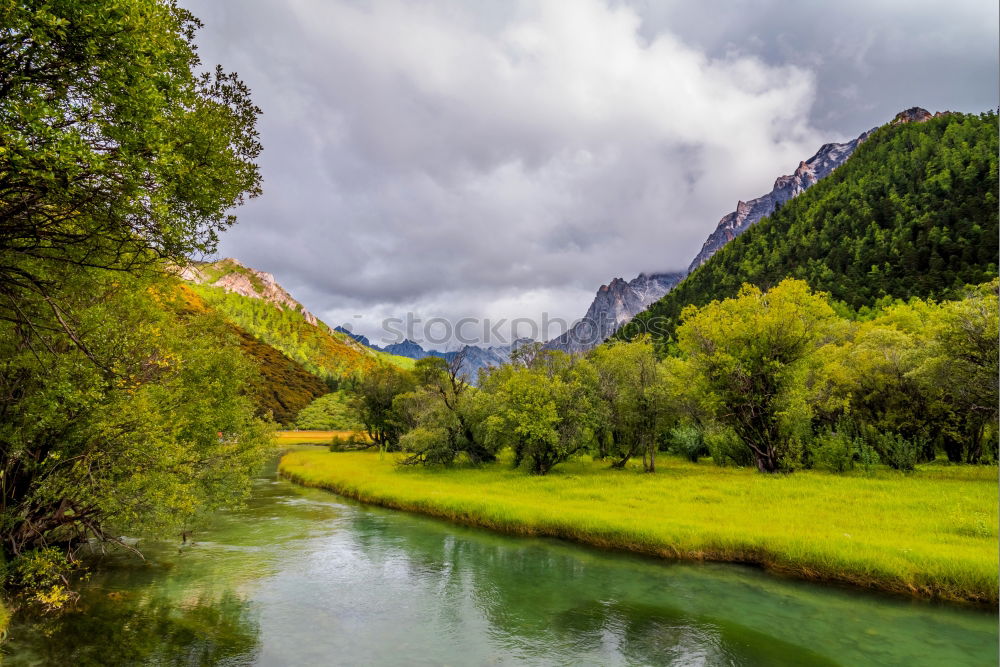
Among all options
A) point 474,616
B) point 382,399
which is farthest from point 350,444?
point 474,616

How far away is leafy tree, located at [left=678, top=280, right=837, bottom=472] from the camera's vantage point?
126 ft

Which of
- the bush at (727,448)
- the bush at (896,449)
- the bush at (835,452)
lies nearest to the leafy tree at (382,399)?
the bush at (727,448)

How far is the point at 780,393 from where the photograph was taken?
1510 inches

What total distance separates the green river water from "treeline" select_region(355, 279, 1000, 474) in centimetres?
2145

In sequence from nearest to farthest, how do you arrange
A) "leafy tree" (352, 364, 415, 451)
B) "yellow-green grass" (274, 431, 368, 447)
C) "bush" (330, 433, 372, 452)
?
"leafy tree" (352, 364, 415, 451)
"bush" (330, 433, 372, 452)
"yellow-green grass" (274, 431, 368, 447)

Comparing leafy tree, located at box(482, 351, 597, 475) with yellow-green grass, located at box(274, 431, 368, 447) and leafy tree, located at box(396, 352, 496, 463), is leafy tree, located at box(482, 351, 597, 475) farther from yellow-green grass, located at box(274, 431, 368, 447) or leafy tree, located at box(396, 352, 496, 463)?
yellow-green grass, located at box(274, 431, 368, 447)

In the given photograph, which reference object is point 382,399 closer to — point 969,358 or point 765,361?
point 765,361

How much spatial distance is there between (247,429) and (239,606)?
57.8ft

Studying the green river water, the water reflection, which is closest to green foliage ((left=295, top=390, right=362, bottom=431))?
the green river water

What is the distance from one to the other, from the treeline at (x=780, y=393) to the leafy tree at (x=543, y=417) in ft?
0.44

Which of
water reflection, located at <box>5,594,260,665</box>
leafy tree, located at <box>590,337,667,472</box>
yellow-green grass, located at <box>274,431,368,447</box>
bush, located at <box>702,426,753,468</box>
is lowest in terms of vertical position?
yellow-green grass, located at <box>274,431,368,447</box>

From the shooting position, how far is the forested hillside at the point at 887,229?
409 ft

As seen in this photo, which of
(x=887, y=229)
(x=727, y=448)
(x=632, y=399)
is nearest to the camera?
(x=632, y=399)

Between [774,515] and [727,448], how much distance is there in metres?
22.8
